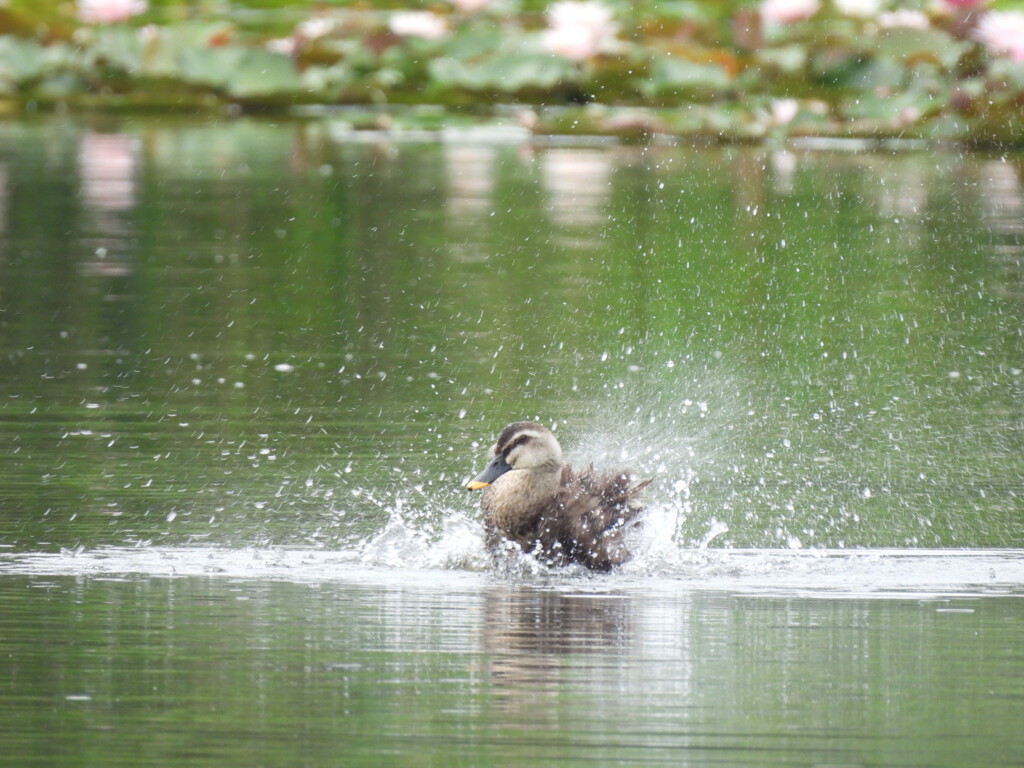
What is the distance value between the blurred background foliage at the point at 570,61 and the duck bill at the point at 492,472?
17277mm

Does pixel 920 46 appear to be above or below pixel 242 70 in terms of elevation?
above

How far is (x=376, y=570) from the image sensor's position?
7.96 m

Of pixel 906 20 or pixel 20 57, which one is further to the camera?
pixel 20 57

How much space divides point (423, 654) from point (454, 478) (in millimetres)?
3019

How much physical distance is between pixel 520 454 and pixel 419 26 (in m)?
21.7

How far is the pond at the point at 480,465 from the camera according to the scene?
19.4ft

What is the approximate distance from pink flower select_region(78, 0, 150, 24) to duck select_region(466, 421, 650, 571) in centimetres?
2241

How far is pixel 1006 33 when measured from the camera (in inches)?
974

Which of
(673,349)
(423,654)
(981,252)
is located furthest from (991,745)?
(981,252)

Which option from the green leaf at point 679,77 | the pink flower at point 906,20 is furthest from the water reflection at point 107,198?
the pink flower at point 906,20

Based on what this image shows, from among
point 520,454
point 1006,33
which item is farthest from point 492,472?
point 1006,33

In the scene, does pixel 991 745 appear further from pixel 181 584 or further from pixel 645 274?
pixel 645 274

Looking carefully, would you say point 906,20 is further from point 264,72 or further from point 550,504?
→ point 550,504

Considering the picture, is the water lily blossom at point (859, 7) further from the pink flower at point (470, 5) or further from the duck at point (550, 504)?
the duck at point (550, 504)
